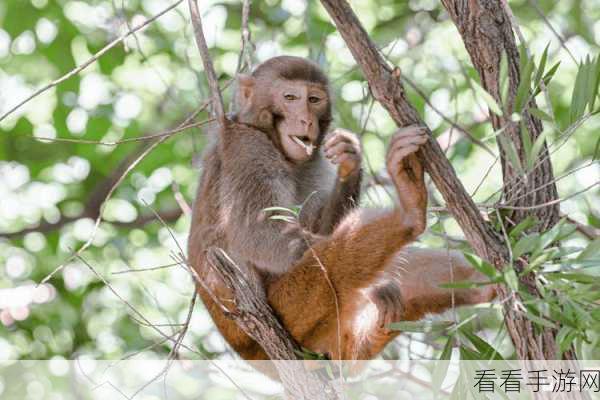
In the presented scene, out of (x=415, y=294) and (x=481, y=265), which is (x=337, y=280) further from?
(x=481, y=265)

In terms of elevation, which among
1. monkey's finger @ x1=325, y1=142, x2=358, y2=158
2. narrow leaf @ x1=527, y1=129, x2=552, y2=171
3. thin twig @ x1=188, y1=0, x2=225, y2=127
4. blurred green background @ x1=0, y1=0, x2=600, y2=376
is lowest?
→ narrow leaf @ x1=527, y1=129, x2=552, y2=171

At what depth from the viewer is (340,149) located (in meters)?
4.90

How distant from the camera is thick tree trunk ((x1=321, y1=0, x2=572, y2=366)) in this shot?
3.88 meters

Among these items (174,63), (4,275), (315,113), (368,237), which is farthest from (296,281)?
(4,275)

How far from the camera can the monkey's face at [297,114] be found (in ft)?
19.2

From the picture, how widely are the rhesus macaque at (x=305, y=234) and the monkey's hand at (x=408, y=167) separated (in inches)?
9.4

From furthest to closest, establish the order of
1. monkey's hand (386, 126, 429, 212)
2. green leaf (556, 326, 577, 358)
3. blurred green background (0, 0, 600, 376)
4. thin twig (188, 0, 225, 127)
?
blurred green background (0, 0, 600, 376), thin twig (188, 0, 225, 127), monkey's hand (386, 126, 429, 212), green leaf (556, 326, 577, 358)

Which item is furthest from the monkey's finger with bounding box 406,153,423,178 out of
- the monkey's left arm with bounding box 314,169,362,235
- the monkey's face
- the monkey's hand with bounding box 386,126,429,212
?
the monkey's face

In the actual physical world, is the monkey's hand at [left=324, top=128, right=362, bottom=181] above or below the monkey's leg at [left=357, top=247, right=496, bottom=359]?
above

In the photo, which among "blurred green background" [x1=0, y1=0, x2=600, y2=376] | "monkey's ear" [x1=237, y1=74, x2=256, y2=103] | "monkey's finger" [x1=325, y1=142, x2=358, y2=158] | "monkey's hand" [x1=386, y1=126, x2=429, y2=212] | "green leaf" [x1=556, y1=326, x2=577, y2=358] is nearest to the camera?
"green leaf" [x1=556, y1=326, x2=577, y2=358]

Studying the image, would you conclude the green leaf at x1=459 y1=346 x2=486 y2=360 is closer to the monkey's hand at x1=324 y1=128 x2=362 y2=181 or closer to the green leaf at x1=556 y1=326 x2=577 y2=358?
the green leaf at x1=556 y1=326 x2=577 y2=358

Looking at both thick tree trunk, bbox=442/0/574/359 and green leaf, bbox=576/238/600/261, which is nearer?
green leaf, bbox=576/238/600/261

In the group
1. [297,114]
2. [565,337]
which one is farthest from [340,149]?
[565,337]

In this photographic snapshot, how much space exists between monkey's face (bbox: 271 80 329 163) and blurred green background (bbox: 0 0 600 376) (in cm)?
195
